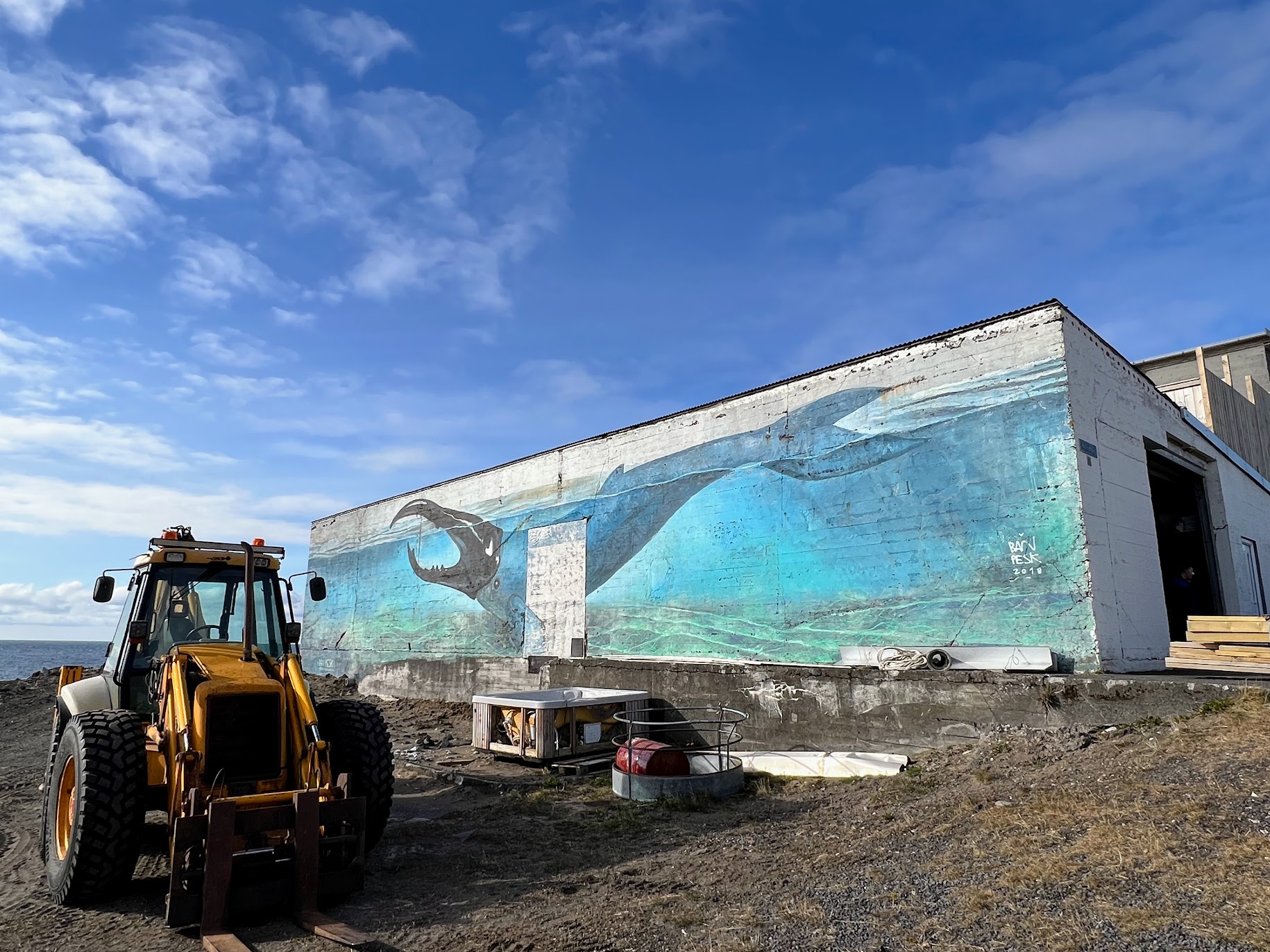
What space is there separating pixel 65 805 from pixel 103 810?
1238 millimetres

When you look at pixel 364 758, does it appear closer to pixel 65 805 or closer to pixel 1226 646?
pixel 65 805

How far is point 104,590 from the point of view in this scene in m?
7.37

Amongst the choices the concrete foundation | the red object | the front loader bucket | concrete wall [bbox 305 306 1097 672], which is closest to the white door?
concrete wall [bbox 305 306 1097 672]

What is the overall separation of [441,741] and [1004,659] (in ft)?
31.7

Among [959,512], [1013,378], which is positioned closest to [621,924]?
[959,512]

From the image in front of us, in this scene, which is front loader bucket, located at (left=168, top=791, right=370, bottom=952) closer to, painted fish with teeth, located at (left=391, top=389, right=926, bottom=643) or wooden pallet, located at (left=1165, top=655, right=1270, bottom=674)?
Answer: painted fish with teeth, located at (left=391, top=389, right=926, bottom=643)

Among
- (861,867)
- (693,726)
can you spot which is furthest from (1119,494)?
(861,867)

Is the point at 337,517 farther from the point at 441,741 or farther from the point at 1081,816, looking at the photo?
the point at 1081,816

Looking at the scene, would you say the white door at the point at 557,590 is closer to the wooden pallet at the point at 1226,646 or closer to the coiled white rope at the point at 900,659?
the coiled white rope at the point at 900,659

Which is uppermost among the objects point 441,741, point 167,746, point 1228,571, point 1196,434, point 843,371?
point 843,371

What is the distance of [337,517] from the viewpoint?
27.3 metres

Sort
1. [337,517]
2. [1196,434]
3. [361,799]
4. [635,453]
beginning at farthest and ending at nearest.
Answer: [337,517], [635,453], [1196,434], [361,799]

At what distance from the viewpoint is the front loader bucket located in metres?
5.00

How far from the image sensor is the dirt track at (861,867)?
453 centimetres
